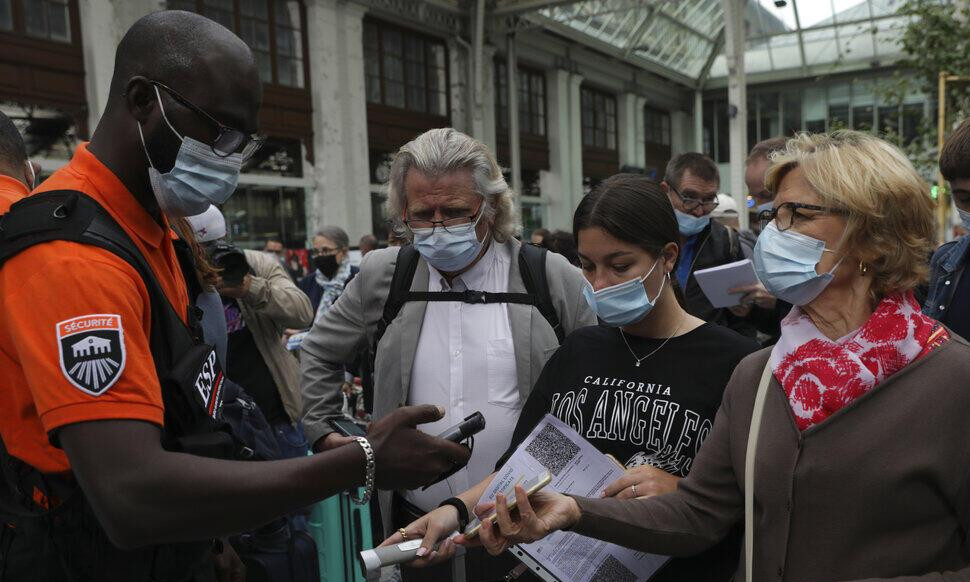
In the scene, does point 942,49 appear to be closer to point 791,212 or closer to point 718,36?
point 791,212

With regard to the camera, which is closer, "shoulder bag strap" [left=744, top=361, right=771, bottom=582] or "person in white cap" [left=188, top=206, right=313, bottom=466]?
"shoulder bag strap" [left=744, top=361, right=771, bottom=582]

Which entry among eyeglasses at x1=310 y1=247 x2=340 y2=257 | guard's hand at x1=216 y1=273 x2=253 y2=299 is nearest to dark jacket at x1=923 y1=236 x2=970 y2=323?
guard's hand at x1=216 y1=273 x2=253 y2=299

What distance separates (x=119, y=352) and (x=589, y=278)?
1.25 meters

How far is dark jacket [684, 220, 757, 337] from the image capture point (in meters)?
3.64

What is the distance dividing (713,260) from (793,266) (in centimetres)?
237

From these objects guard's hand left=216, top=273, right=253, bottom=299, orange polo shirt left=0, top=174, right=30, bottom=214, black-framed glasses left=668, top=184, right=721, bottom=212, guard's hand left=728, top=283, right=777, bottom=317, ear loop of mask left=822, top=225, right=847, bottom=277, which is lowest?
guard's hand left=728, top=283, right=777, bottom=317

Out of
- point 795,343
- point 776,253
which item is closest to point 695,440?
point 795,343

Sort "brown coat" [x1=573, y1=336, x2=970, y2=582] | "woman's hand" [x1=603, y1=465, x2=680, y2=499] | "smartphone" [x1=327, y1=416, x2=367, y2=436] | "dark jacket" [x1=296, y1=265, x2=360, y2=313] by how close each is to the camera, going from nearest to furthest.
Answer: "brown coat" [x1=573, y1=336, x2=970, y2=582]
"woman's hand" [x1=603, y1=465, x2=680, y2=499]
"smartphone" [x1=327, y1=416, x2=367, y2=436]
"dark jacket" [x1=296, y1=265, x2=360, y2=313]

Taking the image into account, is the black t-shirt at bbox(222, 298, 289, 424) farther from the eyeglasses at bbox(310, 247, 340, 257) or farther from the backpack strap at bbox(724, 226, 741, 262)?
the eyeglasses at bbox(310, 247, 340, 257)

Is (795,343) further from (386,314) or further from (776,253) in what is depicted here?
(386,314)

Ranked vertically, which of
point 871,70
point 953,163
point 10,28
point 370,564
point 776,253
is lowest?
point 370,564

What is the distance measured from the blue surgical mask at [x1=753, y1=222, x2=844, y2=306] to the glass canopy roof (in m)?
18.5

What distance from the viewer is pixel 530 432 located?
6.26 feet

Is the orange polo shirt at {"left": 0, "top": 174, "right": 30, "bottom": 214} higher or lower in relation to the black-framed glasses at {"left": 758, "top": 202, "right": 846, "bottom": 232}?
higher
